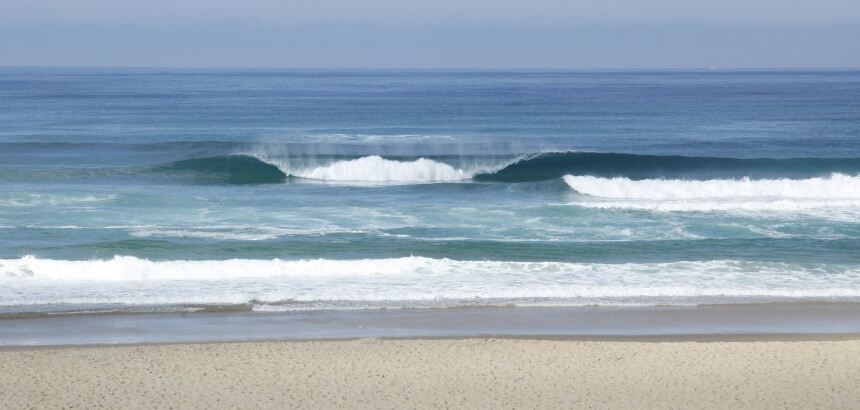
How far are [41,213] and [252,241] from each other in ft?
Answer: 17.1

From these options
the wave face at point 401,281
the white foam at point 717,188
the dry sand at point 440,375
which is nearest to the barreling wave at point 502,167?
the white foam at point 717,188

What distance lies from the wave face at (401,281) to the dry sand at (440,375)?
2.28m

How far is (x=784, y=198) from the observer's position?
21.1m

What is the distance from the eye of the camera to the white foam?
22375mm

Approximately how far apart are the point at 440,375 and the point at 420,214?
34.7 feet

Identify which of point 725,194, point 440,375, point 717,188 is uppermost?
point 717,188

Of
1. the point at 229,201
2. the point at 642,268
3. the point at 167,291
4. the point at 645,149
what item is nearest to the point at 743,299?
the point at 642,268

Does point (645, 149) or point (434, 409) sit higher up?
point (645, 149)

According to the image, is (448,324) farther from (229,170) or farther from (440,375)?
(229,170)

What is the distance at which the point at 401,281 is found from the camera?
1312 centimetres

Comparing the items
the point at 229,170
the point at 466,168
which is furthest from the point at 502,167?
the point at 229,170

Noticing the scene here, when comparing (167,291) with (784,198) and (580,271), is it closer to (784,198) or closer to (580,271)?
(580,271)

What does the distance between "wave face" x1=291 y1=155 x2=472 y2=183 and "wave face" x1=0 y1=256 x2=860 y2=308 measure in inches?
477

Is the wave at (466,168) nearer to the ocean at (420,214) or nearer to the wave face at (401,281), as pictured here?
the ocean at (420,214)
